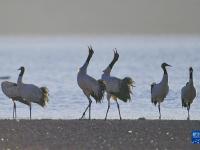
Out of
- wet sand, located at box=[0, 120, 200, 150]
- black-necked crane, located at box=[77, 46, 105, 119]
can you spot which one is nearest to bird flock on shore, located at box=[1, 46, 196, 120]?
black-necked crane, located at box=[77, 46, 105, 119]

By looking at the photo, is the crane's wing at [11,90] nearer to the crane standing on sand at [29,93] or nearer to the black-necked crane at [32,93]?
the crane standing on sand at [29,93]

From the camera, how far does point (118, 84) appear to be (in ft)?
82.1

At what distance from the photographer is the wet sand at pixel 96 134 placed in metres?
19.6

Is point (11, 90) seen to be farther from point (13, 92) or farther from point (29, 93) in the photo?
point (29, 93)

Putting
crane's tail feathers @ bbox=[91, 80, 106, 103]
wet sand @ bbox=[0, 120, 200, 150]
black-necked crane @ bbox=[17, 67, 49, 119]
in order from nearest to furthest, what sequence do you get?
1. wet sand @ bbox=[0, 120, 200, 150]
2. crane's tail feathers @ bbox=[91, 80, 106, 103]
3. black-necked crane @ bbox=[17, 67, 49, 119]

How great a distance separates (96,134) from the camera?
68.9ft

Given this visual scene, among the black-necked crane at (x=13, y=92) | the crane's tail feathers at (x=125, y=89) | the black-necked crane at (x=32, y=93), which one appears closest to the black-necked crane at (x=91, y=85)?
the crane's tail feathers at (x=125, y=89)

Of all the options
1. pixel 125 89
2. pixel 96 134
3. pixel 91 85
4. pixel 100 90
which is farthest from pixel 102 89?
pixel 96 134

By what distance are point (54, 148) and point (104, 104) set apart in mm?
12496

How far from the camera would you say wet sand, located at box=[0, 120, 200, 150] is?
19.6 m

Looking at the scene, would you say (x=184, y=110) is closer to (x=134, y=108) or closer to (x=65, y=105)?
(x=134, y=108)

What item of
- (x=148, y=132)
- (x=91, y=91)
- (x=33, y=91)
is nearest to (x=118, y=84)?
(x=91, y=91)

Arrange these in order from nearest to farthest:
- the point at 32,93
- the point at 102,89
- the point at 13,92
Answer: the point at 102,89 → the point at 32,93 → the point at 13,92

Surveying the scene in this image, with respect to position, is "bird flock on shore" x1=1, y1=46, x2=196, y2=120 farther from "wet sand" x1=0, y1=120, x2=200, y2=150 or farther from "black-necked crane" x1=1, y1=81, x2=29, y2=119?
"wet sand" x1=0, y1=120, x2=200, y2=150
